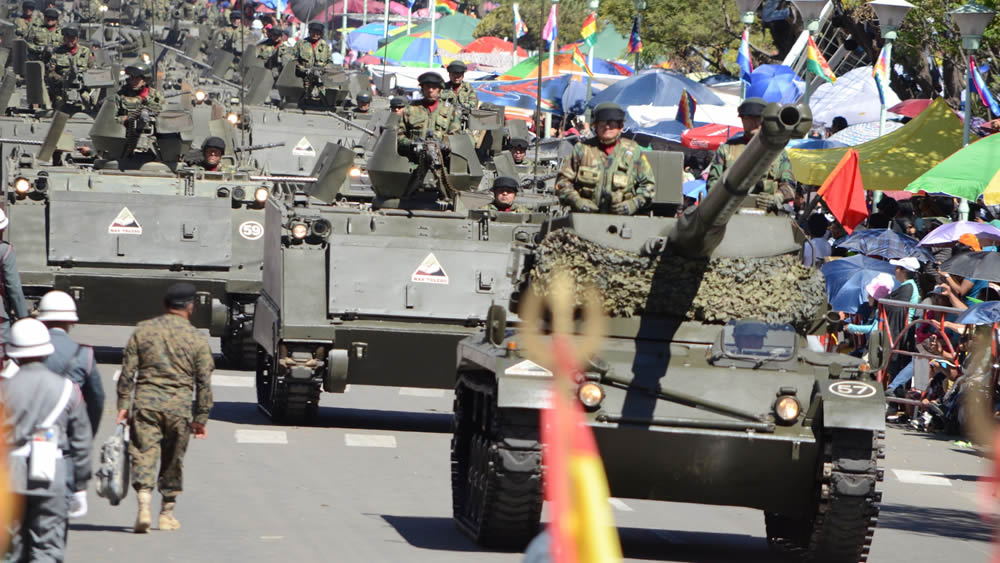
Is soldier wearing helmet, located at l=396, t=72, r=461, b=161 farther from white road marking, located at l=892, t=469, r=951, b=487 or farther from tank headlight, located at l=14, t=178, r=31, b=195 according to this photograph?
white road marking, located at l=892, t=469, r=951, b=487

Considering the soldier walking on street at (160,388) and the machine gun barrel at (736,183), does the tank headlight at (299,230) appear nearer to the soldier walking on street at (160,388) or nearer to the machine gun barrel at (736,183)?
the soldier walking on street at (160,388)

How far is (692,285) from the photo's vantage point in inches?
422

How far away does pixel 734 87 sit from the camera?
119 ft

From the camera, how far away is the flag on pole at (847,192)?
64.7ft

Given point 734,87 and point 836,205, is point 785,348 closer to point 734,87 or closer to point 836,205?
point 836,205

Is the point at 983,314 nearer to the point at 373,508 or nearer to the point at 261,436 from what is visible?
the point at 261,436

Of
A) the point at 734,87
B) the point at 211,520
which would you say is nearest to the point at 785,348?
the point at 211,520

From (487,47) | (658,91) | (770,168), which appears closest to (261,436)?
(770,168)

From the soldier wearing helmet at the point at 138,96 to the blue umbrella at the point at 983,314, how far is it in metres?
9.94

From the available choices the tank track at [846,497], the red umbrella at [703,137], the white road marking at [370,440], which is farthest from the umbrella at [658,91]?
the tank track at [846,497]

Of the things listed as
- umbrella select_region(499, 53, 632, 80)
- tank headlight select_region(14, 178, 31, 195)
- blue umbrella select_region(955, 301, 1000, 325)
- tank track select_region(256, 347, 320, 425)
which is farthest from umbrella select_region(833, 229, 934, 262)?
umbrella select_region(499, 53, 632, 80)

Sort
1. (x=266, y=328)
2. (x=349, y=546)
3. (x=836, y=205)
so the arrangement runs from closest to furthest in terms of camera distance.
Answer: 1. (x=349, y=546)
2. (x=266, y=328)
3. (x=836, y=205)

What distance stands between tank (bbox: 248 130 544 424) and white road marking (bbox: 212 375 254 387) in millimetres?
2401

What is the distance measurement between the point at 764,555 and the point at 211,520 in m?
3.29
